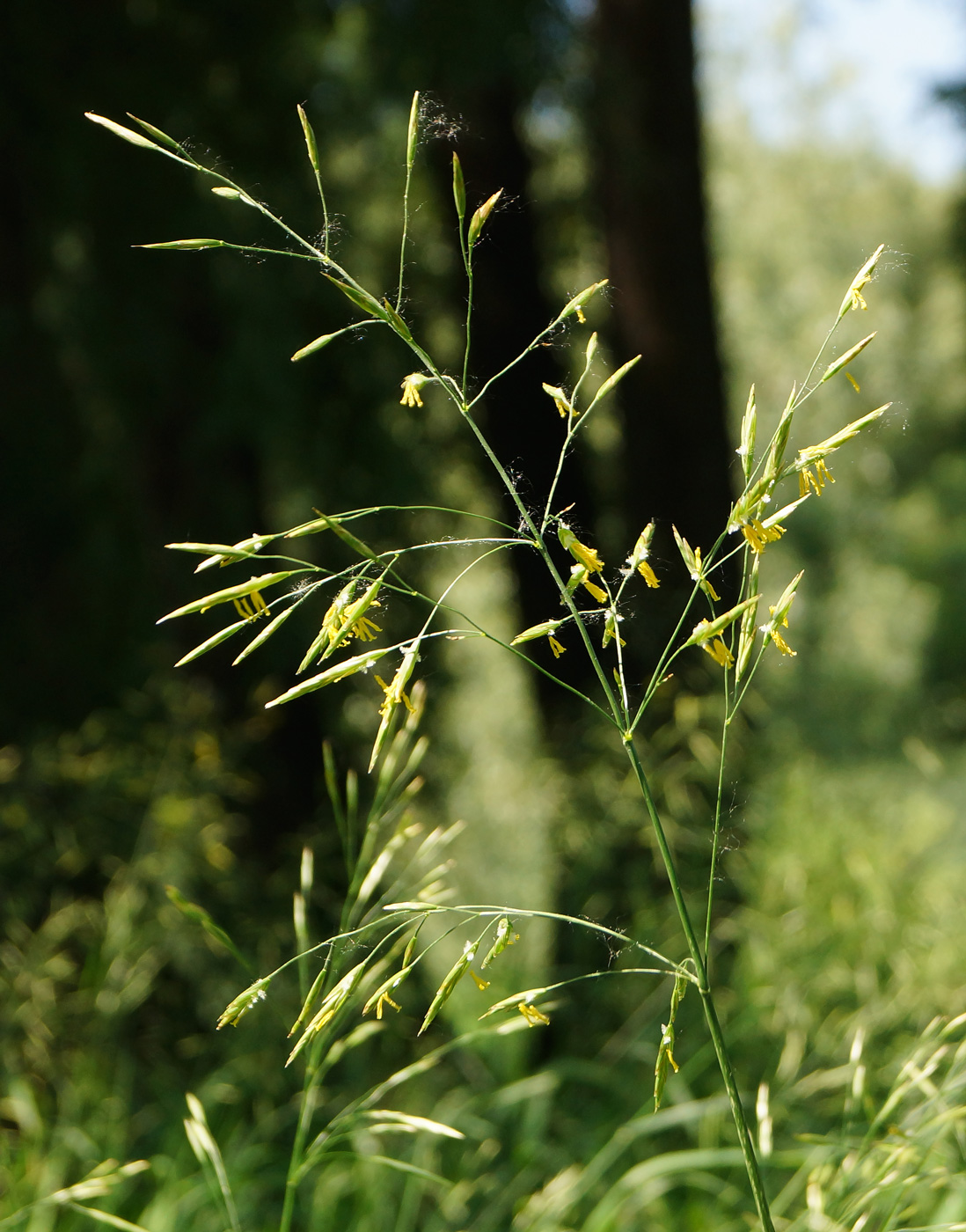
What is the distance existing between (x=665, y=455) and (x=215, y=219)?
1333mm

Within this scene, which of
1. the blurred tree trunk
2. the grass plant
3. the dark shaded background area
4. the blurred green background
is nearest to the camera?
the grass plant

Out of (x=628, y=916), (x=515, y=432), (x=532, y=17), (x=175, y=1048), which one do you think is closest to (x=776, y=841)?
(x=628, y=916)

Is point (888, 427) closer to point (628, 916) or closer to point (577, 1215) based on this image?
point (577, 1215)

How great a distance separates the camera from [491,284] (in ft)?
10.6

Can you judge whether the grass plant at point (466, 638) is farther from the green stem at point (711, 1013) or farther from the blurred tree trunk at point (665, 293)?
the blurred tree trunk at point (665, 293)

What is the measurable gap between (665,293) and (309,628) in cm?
139

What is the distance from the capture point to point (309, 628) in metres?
2.70

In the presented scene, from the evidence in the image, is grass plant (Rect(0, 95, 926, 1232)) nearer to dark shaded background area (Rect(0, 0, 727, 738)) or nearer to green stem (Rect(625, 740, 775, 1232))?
green stem (Rect(625, 740, 775, 1232))

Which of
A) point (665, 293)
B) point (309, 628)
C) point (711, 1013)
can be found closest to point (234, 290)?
point (309, 628)

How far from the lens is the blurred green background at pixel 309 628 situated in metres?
2.12

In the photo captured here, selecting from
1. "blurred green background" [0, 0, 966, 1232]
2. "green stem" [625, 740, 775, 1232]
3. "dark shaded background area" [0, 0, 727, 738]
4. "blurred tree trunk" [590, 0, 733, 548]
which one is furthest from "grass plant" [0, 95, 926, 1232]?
"blurred tree trunk" [590, 0, 733, 548]

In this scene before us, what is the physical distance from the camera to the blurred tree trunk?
9.95 ft

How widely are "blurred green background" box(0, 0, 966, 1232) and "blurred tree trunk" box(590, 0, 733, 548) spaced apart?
0.04ft

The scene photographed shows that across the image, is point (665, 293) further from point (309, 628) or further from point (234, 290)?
point (309, 628)
